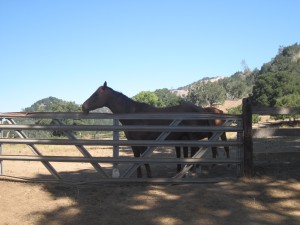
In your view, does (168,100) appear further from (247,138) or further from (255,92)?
(247,138)

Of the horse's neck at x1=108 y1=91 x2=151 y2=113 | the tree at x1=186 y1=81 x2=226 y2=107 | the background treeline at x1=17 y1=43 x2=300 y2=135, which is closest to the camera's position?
the horse's neck at x1=108 y1=91 x2=151 y2=113

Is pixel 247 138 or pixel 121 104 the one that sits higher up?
pixel 121 104

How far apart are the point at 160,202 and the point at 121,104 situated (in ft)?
9.22

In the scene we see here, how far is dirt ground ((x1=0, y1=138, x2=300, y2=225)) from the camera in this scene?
4410 millimetres

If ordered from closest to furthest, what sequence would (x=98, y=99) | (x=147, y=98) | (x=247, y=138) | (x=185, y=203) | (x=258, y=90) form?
(x=185, y=203)
(x=247, y=138)
(x=98, y=99)
(x=258, y=90)
(x=147, y=98)

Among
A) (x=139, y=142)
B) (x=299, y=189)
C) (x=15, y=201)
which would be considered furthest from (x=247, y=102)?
(x=15, y=201)

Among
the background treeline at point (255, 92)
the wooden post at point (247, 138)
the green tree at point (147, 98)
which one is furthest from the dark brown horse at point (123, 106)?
the green tree at point (147, 98)

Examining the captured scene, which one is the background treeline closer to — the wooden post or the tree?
the tree

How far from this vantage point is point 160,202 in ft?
16.4

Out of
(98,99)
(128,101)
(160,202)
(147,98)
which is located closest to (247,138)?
(160,202)

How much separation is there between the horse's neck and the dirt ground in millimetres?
1805

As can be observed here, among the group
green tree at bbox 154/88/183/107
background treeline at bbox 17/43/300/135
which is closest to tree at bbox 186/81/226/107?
background treeline at bbox 17/43/300/135

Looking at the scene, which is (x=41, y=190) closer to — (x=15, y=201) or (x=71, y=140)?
(x=15, y=201)

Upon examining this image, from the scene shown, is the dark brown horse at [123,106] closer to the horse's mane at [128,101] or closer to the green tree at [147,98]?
the horse's mane at [128,101]
